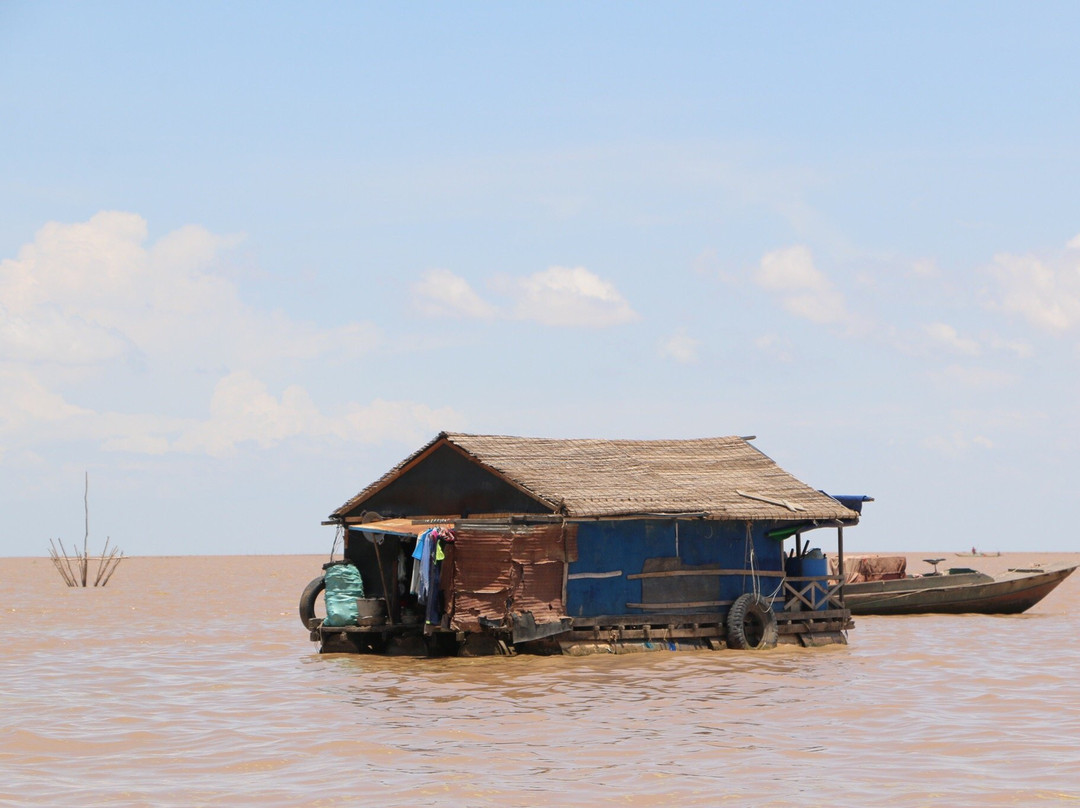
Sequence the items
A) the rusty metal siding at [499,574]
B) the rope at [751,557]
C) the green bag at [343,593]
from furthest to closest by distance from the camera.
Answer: the rope at [751,557], the green bag at [343,593], the rusty metal siding at [499,574]

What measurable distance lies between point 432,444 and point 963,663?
932 cm

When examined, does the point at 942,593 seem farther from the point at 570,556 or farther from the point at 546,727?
the point at 546,727

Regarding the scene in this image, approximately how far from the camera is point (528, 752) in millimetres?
12211

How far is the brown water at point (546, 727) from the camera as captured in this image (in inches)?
419

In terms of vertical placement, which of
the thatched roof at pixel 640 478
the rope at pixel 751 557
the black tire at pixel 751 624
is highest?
the thatched roof at pixel 640 478

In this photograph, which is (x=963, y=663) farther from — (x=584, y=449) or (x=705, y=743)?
(x=705, y=743)

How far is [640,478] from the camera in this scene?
22062 mm

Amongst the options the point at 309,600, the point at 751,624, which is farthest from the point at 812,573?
the point at 309,600

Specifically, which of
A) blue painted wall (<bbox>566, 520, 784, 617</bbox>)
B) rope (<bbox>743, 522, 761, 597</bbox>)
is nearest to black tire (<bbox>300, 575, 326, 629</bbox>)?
blue painted wall (<bbox>566, 520, 784, 617</bbox>)

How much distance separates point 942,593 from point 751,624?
911cm

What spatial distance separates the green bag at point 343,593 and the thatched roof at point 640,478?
6.49ft

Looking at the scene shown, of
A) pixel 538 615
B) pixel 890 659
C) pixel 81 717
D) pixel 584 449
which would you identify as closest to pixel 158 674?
pixel 81 717

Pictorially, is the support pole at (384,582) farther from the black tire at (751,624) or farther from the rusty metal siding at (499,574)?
the black tire at (751,624)

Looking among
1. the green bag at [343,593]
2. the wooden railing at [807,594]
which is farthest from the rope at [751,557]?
the green bag at [343,593]
